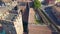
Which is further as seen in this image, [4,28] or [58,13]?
[58,13]

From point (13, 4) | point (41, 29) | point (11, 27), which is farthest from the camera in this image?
point (13, 4)

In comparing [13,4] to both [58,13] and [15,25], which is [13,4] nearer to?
[58,13]

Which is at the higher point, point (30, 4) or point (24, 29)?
point (30, 4)

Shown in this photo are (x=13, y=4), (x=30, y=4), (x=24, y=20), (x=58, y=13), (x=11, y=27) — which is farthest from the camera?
(x=30, y=4)

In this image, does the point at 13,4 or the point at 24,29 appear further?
the point at 13,4

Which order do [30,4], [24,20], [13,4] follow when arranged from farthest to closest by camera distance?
[30,4] → [13,4] → [24,20]

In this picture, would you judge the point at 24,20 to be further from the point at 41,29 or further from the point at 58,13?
the point at 41,29

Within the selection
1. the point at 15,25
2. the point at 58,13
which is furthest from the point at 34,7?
the point at 15,25

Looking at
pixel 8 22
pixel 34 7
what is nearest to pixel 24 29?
pixel 8 22

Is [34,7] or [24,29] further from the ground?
[34,7]
